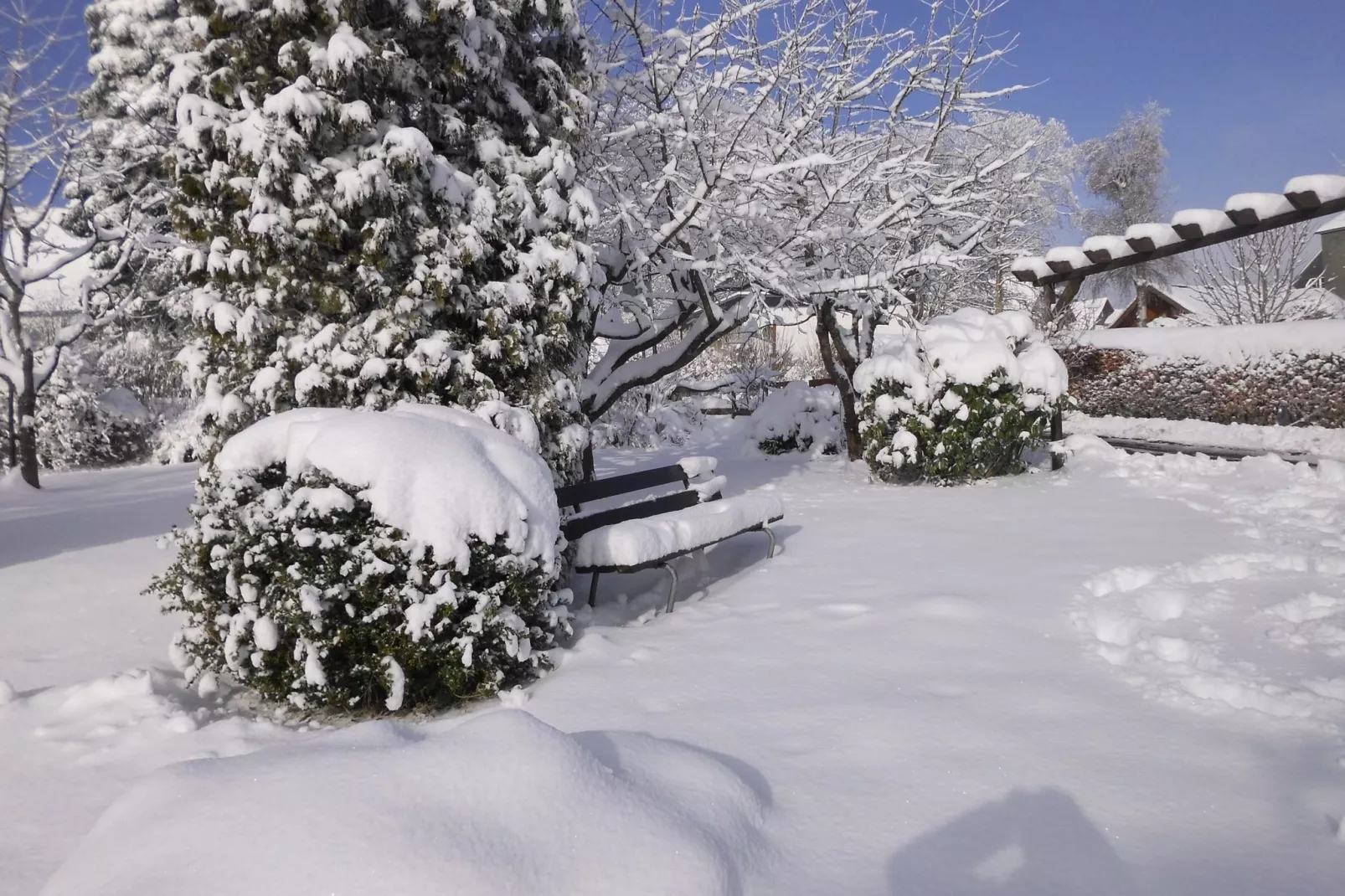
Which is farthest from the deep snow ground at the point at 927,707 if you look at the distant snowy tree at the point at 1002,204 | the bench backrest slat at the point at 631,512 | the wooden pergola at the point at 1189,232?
the wooden pergola at the point at 1189,232

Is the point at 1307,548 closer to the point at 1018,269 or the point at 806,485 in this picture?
the point at 806,485

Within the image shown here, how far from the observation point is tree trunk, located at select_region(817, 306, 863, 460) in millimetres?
10414

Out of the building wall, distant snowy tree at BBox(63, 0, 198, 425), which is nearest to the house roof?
the building wall

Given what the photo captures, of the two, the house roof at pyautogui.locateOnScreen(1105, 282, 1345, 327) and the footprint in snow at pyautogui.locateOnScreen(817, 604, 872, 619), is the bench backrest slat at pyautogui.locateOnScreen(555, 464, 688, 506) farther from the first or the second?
the house roof at pyautogui.locateOnScreen(1105, 282, 1345, 327)

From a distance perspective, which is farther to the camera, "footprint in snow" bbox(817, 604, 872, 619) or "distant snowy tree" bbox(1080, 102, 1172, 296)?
"distant snowy tree" bbox(1080, 102, 1172, 296)

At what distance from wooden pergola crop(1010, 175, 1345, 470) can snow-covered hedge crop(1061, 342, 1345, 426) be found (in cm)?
152

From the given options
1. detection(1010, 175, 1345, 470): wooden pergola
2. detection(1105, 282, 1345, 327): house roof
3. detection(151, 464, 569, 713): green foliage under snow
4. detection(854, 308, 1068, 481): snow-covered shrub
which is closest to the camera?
detection(151, 464, 569, 713): green foliage under snow

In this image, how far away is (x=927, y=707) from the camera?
10.6 feet

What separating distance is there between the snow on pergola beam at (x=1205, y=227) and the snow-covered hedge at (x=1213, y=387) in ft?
5.51

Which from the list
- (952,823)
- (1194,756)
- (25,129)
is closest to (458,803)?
(952,823)

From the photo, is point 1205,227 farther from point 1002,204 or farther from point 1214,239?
point 1002,204

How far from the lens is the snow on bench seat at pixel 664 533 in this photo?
177 inches

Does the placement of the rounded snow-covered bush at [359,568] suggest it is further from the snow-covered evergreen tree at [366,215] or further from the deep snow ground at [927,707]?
the snow-covered evergreen tree at [366,215]

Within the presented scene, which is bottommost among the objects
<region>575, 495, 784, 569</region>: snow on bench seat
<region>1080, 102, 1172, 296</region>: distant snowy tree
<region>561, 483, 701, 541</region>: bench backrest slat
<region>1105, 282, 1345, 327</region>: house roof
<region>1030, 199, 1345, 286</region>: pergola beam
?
<region>575, 495, 784, 569</region>: snow on bench seat
